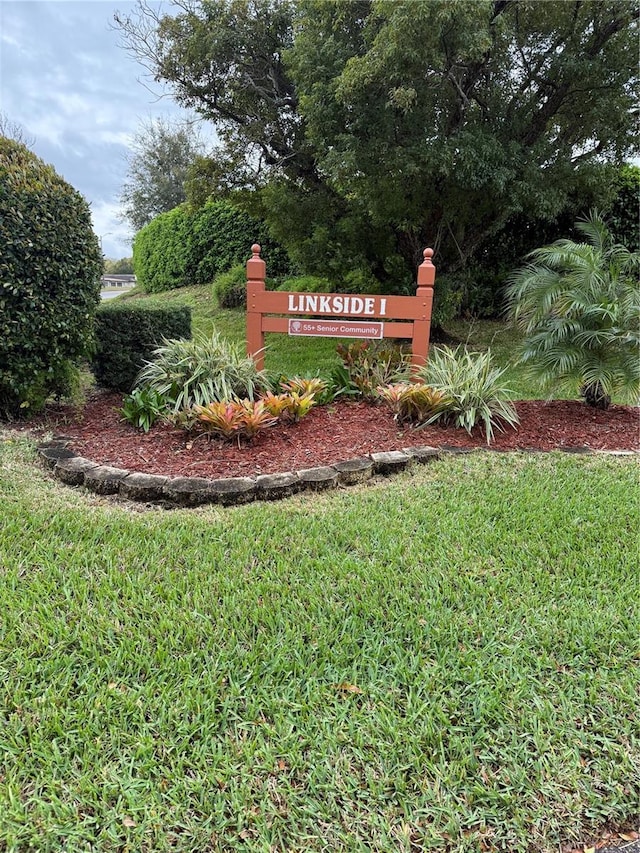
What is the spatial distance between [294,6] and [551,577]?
7412mm

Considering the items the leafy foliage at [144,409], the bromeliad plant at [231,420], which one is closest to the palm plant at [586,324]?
the bromeliad plant at [231,420]

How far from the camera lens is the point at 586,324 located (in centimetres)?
367

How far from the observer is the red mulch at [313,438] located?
3.10 m

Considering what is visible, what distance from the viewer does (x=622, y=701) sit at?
151cm

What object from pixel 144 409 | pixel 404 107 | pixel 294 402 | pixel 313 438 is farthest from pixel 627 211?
pixel 144 409

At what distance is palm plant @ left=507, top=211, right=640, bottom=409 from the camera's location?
353 cm

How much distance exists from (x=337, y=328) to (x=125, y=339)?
1973 mm

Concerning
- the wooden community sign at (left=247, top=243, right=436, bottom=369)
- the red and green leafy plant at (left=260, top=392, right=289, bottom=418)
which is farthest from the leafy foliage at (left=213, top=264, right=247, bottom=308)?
the red and green leafy plant at (left=260, top=392, right=289, bottom=418)

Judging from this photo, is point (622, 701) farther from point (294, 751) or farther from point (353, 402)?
point (353, 402)

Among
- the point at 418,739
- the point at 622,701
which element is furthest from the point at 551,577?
the point at 418,739

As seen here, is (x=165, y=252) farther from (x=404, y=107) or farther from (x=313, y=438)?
(x=313, y=438)

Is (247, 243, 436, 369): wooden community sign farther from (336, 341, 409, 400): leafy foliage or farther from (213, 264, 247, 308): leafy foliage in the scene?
(213, 264, 247, 308): leafy foliage

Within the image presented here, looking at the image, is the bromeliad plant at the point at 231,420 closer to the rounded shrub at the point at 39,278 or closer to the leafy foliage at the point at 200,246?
the rounded shrub at the point at 39,278

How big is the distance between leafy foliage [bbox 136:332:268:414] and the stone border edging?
0.90 m
